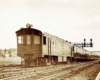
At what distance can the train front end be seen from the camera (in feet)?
53.8

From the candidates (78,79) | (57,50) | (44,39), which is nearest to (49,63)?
(57,50)

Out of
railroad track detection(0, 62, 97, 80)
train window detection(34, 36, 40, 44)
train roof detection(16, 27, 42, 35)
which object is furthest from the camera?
train roof detection(16, 27, 42, 35)

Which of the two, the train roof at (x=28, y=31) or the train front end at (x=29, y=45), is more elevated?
the train roof at (x=28, y=31)

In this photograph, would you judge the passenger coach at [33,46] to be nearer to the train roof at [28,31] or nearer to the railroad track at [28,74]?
the train roof at [28,31]

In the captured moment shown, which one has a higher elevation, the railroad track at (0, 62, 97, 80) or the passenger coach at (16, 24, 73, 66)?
the passenger coach at (16, 24, 73, 66)

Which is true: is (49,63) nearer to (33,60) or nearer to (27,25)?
(33,60)

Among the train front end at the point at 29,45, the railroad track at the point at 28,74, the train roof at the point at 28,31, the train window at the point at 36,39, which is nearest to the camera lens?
the railroad track at the point at 28,74

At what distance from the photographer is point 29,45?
16578mm

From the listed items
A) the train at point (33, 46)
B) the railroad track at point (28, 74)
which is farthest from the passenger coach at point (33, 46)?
the railroad track at point (28, 74)

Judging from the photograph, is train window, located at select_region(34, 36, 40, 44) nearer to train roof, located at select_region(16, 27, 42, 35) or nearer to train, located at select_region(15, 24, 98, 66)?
train, located at select_region(15, 24, 98, 66)

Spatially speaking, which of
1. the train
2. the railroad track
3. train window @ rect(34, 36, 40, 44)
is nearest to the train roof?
the train

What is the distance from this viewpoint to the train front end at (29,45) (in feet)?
53.8

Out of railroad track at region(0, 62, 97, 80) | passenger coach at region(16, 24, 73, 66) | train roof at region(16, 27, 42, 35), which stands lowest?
railroad track at region(0, 62, 97, 80)

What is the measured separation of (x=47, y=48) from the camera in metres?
17.6
